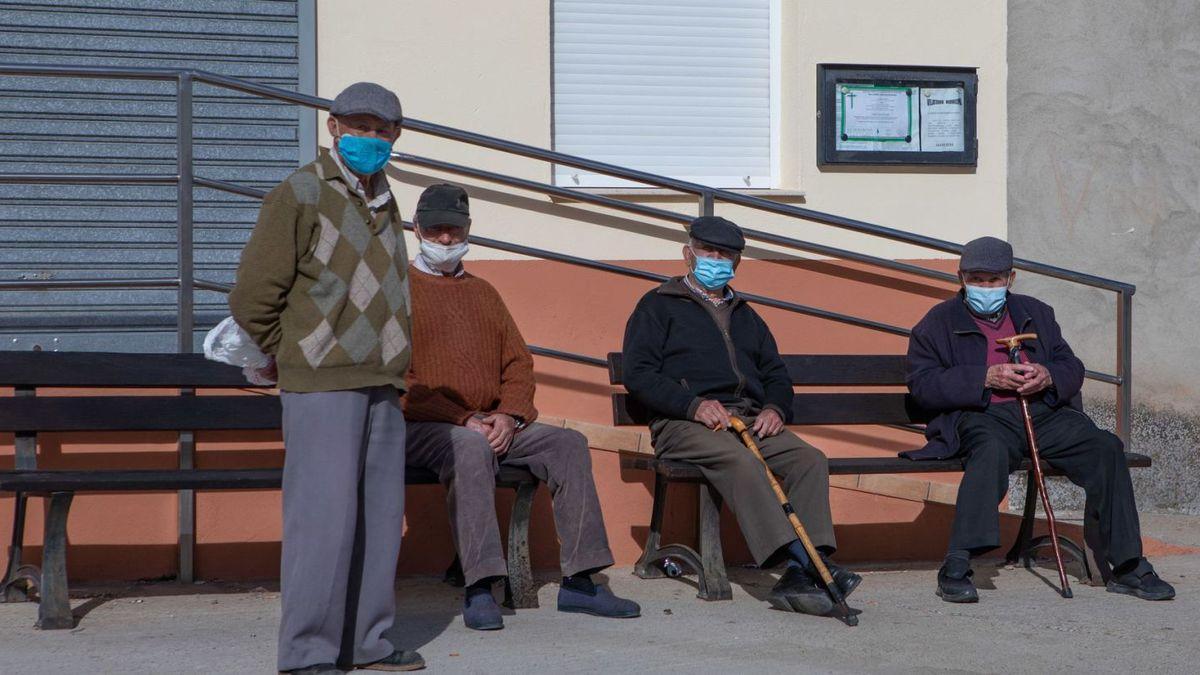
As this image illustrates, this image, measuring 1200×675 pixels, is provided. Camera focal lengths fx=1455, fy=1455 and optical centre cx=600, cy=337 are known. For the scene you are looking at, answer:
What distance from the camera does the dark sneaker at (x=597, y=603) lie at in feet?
17.3

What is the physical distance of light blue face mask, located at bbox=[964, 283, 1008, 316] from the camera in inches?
244

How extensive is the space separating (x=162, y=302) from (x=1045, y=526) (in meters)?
4.30

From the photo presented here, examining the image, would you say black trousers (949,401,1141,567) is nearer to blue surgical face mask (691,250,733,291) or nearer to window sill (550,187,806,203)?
blue surgical face mask (691,250,733,291)

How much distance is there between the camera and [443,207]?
5453 mm

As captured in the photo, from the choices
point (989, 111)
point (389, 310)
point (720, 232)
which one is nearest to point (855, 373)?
point (720, 232)

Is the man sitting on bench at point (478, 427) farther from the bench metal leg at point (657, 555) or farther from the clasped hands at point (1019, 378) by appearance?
the clasped hands at point (1019, 378)

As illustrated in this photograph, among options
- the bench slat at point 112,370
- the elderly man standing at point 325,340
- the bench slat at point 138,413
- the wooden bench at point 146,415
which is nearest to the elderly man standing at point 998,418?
the wooden bench at point 146,415

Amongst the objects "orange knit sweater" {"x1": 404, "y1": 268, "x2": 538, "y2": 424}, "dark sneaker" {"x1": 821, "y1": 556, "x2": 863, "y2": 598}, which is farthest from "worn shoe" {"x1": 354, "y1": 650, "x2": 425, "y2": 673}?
"dark sneaker" {"x1": 821, "y1": 556, "x2": 863, "y2": 598}

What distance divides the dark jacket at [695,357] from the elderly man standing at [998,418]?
0.68 meters

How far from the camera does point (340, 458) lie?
13.9ft

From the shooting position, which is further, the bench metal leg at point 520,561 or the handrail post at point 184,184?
the handrail post at point 184,184

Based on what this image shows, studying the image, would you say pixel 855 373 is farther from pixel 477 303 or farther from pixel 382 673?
pixel 382 673

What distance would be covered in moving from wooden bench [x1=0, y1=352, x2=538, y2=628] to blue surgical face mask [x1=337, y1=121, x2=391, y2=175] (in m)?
1.28

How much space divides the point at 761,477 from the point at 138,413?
2.34 metres
